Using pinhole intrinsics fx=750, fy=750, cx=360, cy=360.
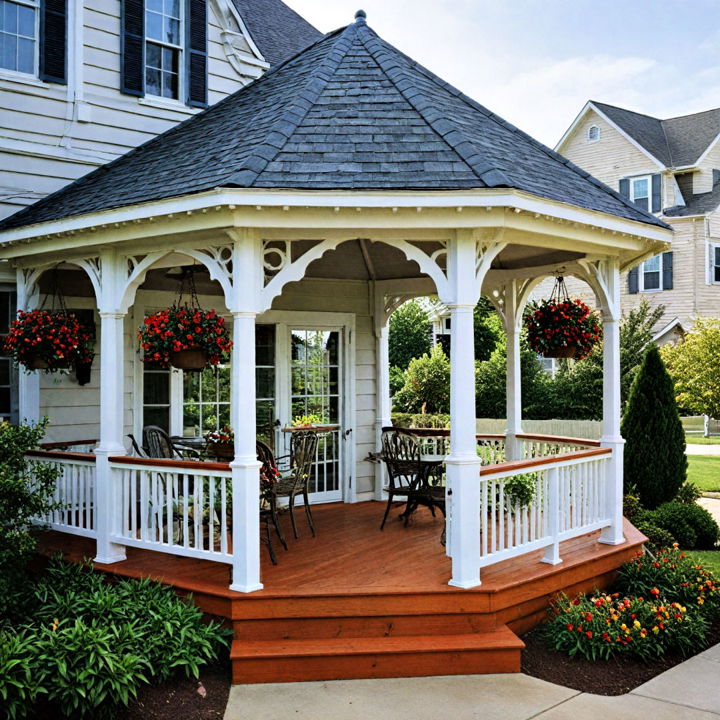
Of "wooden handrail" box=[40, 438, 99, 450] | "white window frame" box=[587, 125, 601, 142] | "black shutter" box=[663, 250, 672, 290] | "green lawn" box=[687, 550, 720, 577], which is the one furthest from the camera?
"white window frame" box=[587, 125, 601, 142]

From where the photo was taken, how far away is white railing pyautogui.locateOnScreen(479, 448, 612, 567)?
18.8 ft

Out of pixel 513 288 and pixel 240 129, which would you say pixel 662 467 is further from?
pixel 240 129

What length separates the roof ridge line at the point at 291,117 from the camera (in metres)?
5.14

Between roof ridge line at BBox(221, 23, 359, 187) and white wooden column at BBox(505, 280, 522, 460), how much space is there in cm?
304

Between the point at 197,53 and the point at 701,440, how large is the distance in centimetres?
1880

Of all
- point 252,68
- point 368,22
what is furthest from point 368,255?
point 252,68

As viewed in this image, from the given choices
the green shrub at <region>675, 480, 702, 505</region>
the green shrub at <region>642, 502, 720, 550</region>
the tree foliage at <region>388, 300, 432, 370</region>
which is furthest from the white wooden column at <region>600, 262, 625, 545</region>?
the tree foliage at <region>388, 300, 432, 370</region>

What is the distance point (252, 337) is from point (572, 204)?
Answer: 260 cm

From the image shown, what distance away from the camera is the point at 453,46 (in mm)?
22453

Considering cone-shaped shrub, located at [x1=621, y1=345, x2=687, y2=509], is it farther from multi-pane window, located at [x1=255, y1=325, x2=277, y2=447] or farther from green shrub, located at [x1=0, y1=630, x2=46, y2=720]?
green shrub, located at [x1=0, y1=630, x2=46, y2=720]

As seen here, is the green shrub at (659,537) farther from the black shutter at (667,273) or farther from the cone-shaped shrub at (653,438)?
the black shutter at (667,273)

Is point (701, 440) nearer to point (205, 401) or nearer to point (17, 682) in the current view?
point (205, 401)

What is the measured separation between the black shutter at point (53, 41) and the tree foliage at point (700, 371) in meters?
16.7

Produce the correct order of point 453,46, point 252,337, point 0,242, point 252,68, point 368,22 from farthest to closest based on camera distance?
point 453,46 < point 252,68 < point 368,22 < point 0,242 < point 252,337
